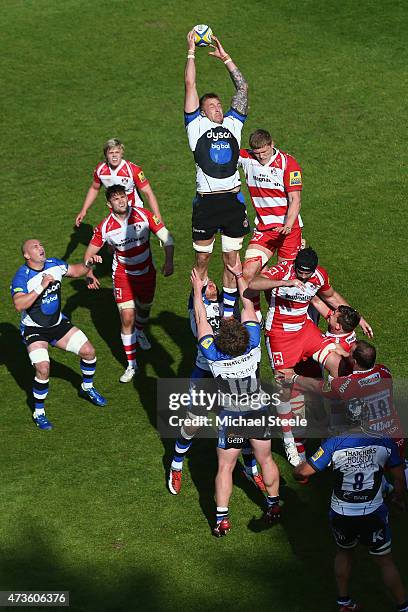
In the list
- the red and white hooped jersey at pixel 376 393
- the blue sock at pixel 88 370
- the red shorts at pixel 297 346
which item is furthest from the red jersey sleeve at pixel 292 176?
the red and white hooped jersey at pixel 376 393

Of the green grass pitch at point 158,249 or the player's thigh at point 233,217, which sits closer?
the green grass pitch at point 158,249

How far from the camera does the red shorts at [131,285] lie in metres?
13.4

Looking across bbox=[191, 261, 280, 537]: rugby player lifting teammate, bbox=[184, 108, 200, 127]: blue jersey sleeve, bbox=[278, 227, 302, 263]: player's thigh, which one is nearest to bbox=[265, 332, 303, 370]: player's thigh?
bbox=[191, 261, 280, 537]: rugby player lifting teammate

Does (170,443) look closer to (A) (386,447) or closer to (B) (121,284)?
(B) (121,284)

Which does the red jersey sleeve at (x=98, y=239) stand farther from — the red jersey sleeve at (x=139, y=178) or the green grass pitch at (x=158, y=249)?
the green grass pitch at (x=158, y=249)

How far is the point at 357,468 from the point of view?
8.70 metres

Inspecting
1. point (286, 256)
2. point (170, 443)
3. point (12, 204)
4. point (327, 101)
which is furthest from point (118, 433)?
point (327, 101)

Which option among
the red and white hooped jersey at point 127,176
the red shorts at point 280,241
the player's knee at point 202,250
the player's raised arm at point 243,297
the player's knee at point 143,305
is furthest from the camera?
the red and white hooped jersey at point 127,176

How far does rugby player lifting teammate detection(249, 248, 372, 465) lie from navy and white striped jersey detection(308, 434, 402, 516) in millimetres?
2559

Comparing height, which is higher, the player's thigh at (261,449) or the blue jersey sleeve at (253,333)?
the blue jersey sleeve at (253,333)

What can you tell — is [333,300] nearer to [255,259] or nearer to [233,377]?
[255,259]

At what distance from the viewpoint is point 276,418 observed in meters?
11.5

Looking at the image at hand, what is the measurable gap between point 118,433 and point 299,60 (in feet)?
41.6

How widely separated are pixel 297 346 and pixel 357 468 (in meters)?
3.10
